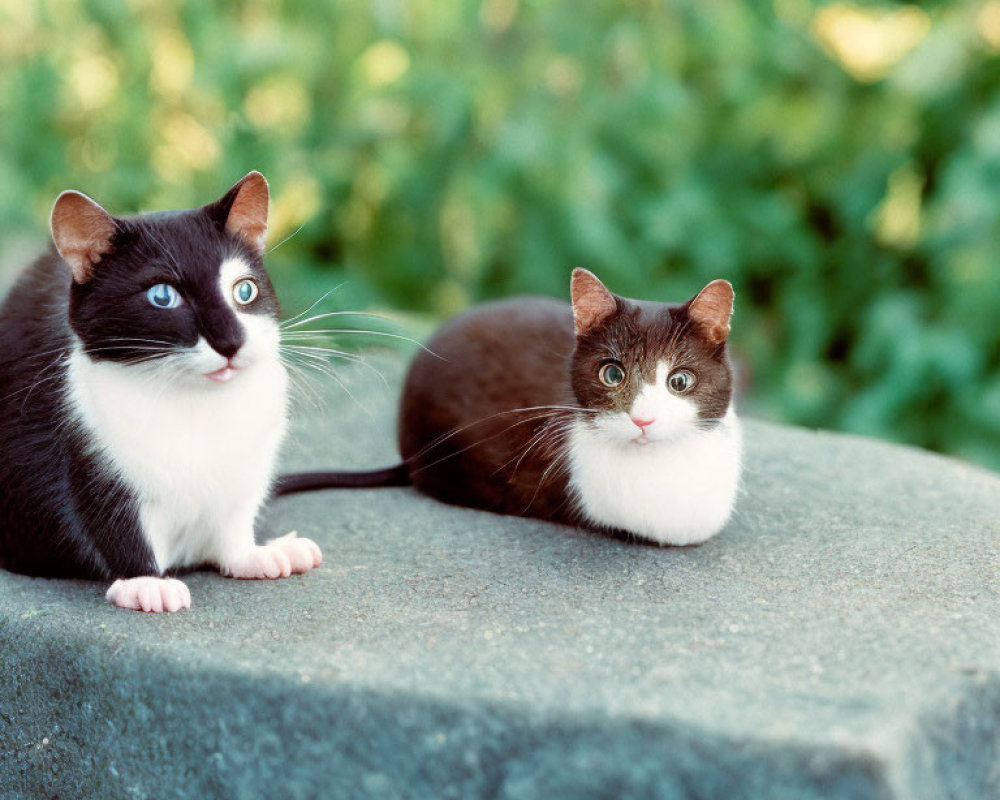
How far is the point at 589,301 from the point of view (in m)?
2.08

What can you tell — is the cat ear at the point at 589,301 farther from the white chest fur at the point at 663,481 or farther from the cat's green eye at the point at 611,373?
the white chest fur at the point at 663,481

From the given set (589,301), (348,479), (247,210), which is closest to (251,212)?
(247,210)

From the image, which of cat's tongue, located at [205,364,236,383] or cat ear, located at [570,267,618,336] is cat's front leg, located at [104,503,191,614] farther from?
cat ear, located at [570,267,618,336]

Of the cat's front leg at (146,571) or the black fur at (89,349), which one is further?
the cat's front leg at (146,571)

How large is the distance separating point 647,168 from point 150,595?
2.49m

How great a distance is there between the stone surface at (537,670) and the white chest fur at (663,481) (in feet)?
0.20

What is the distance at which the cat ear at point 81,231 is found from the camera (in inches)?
70.2

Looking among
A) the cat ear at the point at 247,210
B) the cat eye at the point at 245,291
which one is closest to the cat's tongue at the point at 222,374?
the cat eye at the point at 245,291

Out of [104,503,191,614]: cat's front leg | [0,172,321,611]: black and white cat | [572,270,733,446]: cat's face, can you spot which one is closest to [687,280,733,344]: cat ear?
[572,270,733,446]: cat's face

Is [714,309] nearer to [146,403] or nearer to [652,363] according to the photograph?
[652,363]

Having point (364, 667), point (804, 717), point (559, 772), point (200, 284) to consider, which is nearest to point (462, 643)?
point (364, 667)

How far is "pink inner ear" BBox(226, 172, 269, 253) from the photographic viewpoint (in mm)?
1916

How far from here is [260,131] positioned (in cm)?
399

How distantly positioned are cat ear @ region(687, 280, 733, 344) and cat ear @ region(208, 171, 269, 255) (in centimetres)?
74
